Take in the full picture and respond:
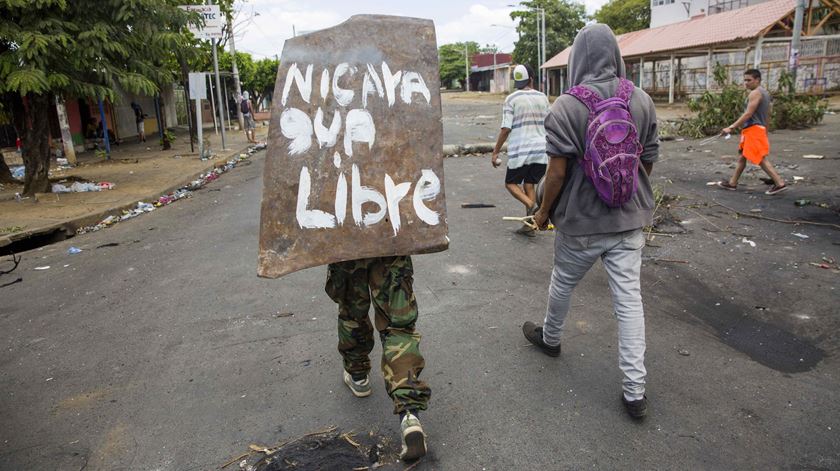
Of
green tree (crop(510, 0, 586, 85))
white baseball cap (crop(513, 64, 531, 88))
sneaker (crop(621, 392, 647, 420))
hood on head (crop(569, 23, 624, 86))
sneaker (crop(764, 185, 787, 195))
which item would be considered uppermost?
green tree (crop(510, 0, 586, 85))

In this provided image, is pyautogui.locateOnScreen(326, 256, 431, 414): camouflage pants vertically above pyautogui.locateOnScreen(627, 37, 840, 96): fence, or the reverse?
pyautogui.locateOnScreen(627, 37, 840, 96): fence

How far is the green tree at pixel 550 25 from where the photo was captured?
48938mm

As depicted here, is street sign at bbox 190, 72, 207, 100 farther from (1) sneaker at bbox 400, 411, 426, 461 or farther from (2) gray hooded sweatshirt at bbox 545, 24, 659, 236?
(1) sneaker at bbox 400, 411, 426, 461

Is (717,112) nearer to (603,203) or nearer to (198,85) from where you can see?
(198,85)

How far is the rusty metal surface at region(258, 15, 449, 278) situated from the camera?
249cm

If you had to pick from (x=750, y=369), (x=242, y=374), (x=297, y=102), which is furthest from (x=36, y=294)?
(x=750, y=369)

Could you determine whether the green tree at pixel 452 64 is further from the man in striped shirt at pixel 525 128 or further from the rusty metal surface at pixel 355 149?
the rusty metal surface at pixel 355 149

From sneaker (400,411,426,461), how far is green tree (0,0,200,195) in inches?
320

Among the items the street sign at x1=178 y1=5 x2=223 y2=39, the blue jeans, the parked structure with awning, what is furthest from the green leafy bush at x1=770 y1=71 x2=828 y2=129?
the blue jeans

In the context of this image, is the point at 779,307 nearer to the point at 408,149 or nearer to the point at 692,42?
the point at 408,149

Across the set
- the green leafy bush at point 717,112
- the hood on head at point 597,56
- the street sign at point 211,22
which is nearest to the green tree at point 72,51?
the street sign at point 211,22

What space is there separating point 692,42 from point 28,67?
→ 25.2 meters

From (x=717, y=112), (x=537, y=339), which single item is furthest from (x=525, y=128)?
(x=717, y=112)

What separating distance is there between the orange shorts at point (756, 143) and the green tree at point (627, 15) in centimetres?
4507
